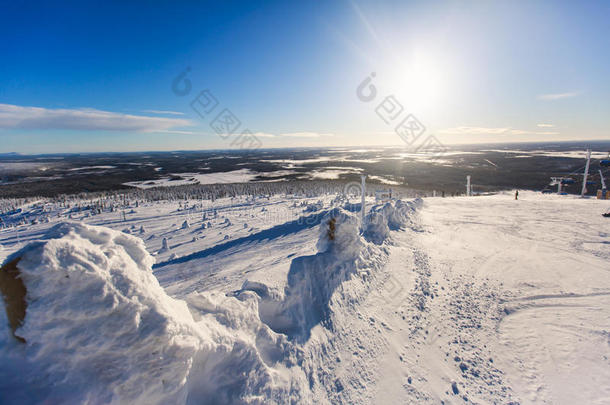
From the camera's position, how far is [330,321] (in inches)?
220

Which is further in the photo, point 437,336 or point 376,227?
point 376,227

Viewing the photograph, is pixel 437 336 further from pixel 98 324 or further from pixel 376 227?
pixel 98 324

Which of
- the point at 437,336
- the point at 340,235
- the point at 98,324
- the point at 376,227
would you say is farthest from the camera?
the point at 376,227

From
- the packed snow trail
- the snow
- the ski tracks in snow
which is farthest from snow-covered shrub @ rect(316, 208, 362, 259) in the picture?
the snow

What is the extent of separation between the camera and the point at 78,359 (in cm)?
241

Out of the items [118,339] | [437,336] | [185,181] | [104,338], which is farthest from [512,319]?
[185,181]

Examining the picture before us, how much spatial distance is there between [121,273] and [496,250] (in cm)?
1245

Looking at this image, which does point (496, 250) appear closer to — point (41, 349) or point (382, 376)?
point (382, 376)

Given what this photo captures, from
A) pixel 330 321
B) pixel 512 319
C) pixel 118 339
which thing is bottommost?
pixel 512 319

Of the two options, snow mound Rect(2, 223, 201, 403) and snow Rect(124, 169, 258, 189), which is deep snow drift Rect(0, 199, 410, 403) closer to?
snow mound Rect(2, 223, 201, 403)

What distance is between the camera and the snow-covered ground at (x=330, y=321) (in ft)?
7.91

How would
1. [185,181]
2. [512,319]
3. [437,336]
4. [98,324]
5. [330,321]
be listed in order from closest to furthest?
[98,324], [330,321], [437,336], [512,319], [185,181]

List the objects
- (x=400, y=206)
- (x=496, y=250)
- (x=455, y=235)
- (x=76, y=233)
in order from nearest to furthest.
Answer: (x=76, y=233) < (x=496, y=250) < (x=455, y=235) < (x=400, y=206)

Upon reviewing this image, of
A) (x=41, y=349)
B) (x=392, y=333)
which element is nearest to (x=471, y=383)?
(x=392, y=333)
